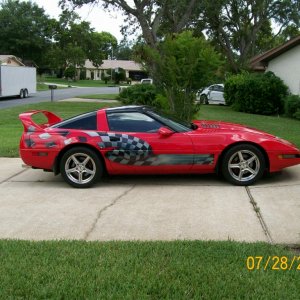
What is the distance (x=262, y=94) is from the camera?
70.5ft

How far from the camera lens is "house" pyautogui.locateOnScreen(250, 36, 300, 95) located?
2048cm

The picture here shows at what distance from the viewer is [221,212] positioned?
17.2ft

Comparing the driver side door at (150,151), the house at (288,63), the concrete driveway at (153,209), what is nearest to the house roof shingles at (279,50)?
the house at (288,63)

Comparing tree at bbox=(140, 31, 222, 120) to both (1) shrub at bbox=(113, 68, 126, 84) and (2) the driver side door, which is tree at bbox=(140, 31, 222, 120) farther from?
(1) shrub at bbox=(113, 68, 126, 84)

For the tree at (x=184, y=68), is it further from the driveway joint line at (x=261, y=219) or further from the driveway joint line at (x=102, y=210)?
the driveway joint line at (x=261, y=219)

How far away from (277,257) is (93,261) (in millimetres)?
1511

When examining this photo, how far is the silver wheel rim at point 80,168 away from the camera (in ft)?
21.8

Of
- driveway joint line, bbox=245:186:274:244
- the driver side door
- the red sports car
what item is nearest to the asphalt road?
the red sports car

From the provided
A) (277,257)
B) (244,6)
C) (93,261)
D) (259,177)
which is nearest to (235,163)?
(259,177)

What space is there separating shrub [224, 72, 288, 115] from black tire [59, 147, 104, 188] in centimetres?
1619

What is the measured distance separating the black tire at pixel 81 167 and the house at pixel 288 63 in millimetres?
15582

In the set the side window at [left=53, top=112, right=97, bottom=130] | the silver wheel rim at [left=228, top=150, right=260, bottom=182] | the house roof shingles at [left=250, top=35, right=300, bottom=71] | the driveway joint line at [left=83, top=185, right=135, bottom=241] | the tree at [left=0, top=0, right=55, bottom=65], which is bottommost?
the driveway joint line at [left=83, top=185, right=135, bottom=241]

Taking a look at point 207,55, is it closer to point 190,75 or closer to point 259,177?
point 190,75

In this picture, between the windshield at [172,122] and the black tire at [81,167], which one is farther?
the windshield at [172,122]
